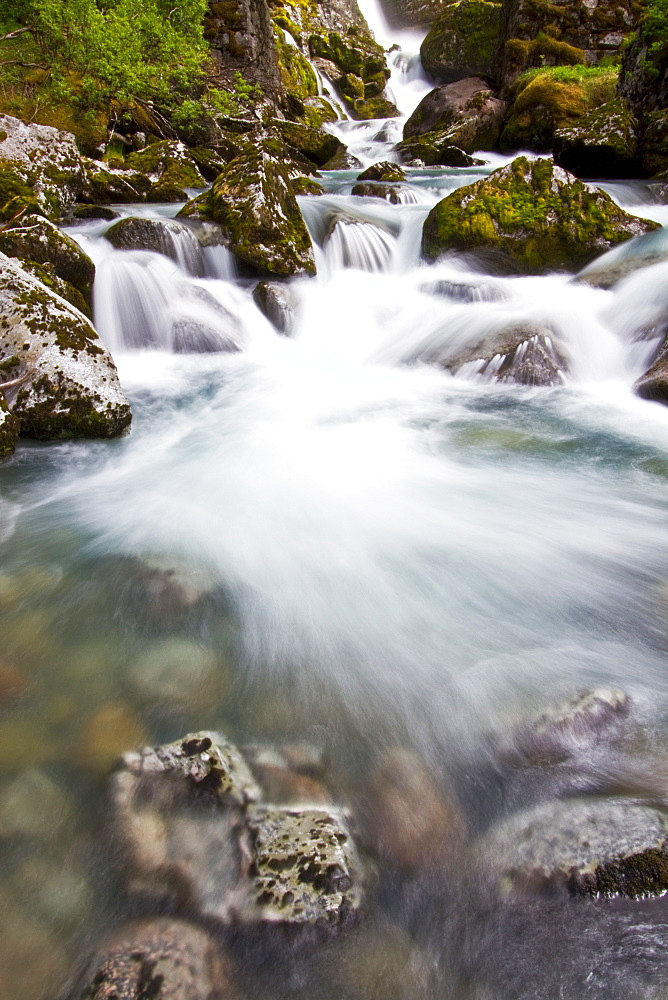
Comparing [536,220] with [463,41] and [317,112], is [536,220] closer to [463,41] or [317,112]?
[317,112]

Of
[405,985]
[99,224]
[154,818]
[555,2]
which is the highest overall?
[555,2]

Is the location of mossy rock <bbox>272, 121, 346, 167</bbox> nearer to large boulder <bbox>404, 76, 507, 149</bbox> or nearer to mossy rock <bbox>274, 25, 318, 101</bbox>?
large boulder <bbox>404, 76, 507, 149</bbox>

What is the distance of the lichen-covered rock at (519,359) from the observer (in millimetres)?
6031

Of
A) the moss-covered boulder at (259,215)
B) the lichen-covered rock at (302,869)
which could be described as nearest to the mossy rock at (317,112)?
the moss-covered boulder at (259,215)

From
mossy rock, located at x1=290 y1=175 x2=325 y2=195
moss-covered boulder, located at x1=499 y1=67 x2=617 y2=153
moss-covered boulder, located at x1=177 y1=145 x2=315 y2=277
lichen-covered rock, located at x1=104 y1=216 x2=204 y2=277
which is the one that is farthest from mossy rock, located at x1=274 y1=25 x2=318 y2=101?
lichen-covered rock, located at x1=104 y1=216 x2=204 y2=277

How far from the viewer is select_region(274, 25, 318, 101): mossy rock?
79.3 ft

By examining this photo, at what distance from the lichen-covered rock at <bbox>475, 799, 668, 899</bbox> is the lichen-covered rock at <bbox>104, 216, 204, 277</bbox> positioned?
8.02 metres

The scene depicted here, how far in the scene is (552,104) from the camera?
14.8m

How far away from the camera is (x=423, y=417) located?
5.50 metres

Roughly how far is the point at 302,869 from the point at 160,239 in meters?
8.25

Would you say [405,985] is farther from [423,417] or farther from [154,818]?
[423,417]

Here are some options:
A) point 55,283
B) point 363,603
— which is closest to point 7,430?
point 55,283

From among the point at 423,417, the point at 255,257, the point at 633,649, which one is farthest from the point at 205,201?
the point at 633,649

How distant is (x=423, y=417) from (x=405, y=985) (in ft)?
15.5
